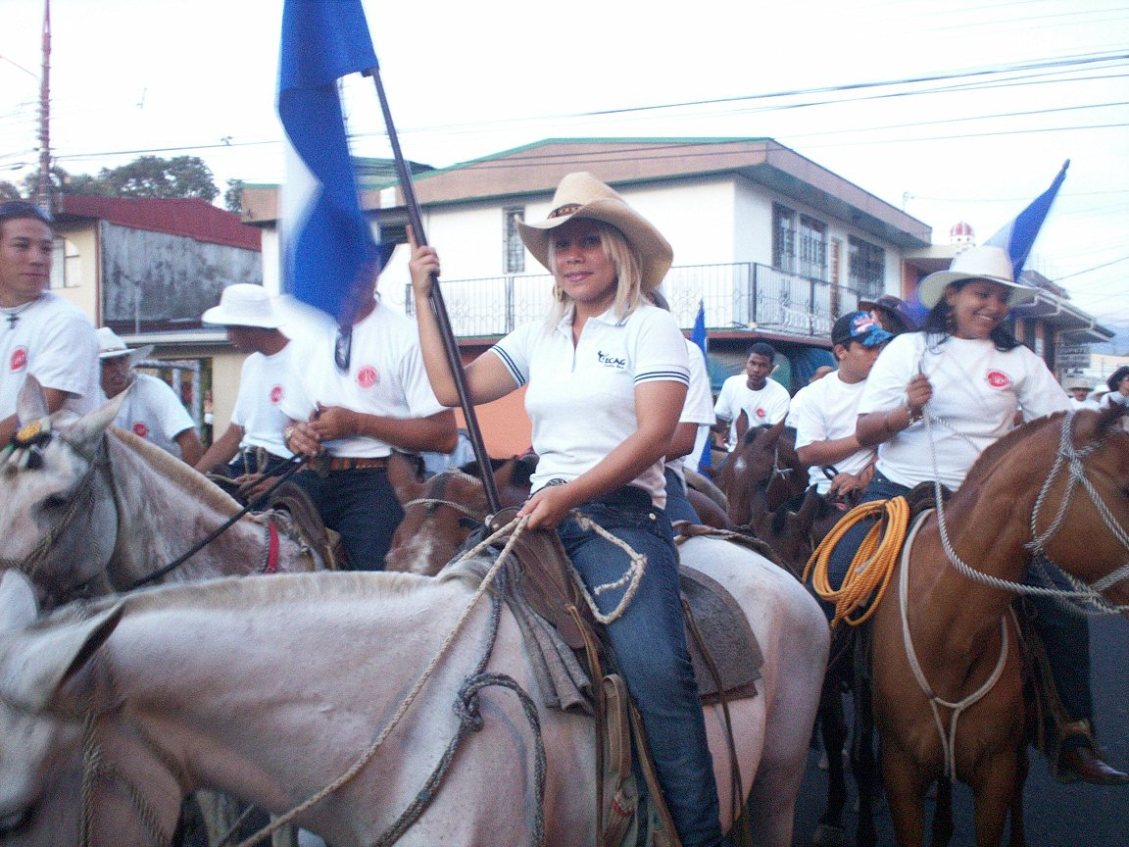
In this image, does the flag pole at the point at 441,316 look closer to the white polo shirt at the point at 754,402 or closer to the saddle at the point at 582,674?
the saddle at the point at 582,674

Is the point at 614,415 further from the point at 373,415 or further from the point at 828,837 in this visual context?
the point at 828,837

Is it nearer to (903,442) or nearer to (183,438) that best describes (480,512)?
→ (903,442)

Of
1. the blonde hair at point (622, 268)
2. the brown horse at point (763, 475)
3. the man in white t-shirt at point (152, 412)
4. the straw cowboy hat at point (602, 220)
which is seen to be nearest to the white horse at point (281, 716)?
the blonde hair at point (622, 268)

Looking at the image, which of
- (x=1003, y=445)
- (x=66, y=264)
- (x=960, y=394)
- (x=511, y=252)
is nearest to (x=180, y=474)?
(x=1003, y=445)

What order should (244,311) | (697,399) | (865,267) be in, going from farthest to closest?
(865,267)
(244,311)
(697,399)

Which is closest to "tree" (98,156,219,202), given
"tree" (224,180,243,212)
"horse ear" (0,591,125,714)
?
"tree" (224,180,243,212)

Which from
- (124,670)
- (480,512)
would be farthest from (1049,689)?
(124,670)

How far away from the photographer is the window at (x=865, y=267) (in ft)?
A: 87.9

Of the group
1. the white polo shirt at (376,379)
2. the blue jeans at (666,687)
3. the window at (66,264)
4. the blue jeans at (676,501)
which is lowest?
the blue jeans at (666,687)

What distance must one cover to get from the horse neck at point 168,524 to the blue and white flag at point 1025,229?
3.85 metres

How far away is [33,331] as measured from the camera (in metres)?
4.07

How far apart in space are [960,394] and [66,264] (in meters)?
26.1

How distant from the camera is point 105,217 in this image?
25.3 m

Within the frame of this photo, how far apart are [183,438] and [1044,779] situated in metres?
5.77
